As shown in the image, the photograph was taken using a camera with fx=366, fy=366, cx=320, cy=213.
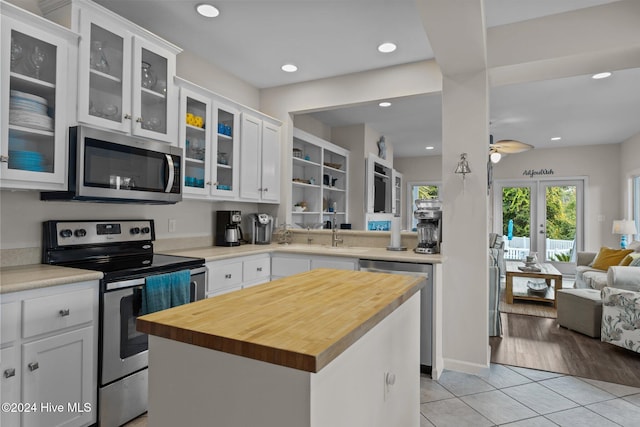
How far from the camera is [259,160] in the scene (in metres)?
3.78

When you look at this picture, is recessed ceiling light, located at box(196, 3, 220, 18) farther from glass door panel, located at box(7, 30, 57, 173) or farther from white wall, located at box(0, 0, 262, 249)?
glass door panel, located at box(7, 30, 57, 173)

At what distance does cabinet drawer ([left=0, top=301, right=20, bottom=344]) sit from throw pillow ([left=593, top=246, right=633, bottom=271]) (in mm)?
6535

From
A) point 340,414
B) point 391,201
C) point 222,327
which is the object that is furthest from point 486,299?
point 391,201

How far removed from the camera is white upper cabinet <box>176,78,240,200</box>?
9.87ft

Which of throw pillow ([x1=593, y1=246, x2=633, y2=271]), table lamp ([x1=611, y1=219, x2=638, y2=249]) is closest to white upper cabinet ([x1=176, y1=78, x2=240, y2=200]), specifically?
throw pillow ([x1=593, y1=246, x2=633, y2=271])

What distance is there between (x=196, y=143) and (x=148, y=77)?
0.65 meters

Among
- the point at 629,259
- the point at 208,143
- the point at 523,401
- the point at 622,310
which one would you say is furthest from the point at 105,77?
the point at 629,259

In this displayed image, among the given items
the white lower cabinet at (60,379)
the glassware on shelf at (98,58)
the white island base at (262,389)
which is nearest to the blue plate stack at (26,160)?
the glassware on shelf at (98,58)

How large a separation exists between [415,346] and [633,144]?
7429mm

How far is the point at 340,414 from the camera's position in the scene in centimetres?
96

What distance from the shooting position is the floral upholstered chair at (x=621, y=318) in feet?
10.2

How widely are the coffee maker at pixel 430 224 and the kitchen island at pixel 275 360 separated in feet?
6.10

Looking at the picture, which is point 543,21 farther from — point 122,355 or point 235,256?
point 122,355

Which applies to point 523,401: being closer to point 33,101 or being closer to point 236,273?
point 236,273
